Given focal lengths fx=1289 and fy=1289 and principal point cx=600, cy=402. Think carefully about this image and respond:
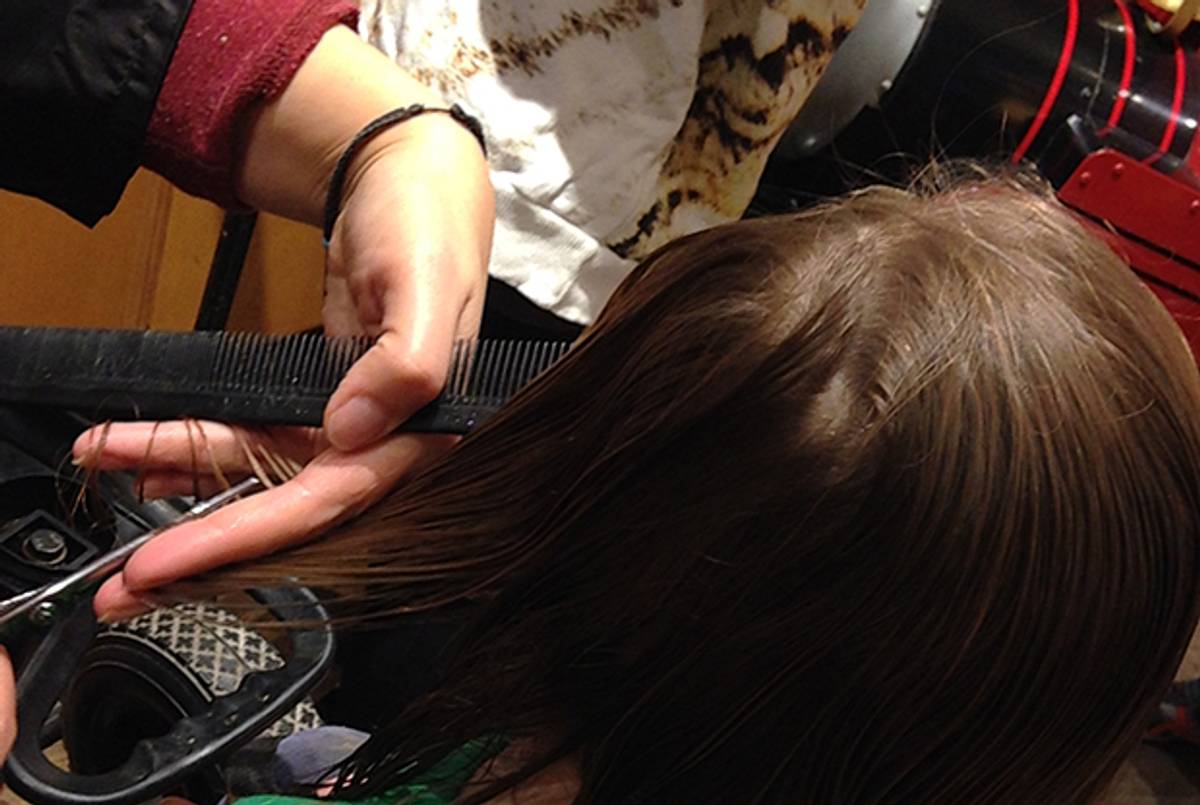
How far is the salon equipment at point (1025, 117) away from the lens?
1.11 m

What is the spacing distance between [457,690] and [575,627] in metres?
0.07

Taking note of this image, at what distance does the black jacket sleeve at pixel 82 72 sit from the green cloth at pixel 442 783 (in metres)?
0.34

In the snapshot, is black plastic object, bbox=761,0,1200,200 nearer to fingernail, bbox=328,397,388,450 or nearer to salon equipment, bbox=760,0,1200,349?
salon equipment, bbox=760,0,1200,349

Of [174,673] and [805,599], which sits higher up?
[805,599]

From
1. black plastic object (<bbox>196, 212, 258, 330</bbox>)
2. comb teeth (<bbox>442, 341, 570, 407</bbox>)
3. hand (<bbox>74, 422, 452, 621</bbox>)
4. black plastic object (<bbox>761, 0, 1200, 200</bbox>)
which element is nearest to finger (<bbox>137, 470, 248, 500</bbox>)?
hand (<bbox>74, 422, 452, 621</bbox>)

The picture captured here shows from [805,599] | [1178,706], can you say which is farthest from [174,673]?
[1178,706]

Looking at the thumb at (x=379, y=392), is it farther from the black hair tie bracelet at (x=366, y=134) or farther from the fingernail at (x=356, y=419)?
the black hair tie bracelet at (x=366, y=134)

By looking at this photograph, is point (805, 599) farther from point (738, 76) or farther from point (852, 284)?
point (738, 76)

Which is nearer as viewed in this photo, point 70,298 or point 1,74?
point 1,74

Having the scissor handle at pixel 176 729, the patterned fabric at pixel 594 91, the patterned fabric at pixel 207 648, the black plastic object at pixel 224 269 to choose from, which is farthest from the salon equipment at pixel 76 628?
the black plastic object at pixel 224 269

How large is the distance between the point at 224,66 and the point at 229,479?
0.22 m

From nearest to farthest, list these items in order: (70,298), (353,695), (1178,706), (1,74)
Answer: (1,74) → (353,695) → (70,298) → (1178,706)

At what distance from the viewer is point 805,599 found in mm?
438

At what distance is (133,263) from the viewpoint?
1332 millimetres
